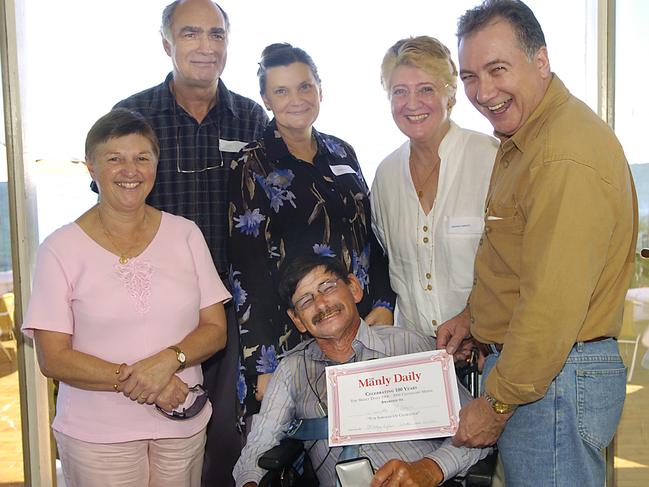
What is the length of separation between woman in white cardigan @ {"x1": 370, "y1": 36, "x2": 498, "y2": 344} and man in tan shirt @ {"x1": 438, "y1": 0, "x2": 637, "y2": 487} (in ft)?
1.46

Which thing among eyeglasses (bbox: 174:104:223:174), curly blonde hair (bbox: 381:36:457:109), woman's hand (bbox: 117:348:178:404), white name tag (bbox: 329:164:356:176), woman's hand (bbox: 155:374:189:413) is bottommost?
woman's hand (bbox: 155:374:189:413)

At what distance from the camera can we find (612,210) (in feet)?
4.84

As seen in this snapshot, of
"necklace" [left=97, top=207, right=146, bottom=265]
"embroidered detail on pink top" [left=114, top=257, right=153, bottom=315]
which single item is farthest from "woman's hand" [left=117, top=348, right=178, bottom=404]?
"necklace" [left=97, top=207, right=146, bottom=265]

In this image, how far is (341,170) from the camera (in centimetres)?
253

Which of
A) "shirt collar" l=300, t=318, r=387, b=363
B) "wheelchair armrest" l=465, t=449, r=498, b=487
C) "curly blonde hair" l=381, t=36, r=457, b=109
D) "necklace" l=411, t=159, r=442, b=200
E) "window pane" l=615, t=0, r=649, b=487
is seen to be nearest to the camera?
"wheelchair armrest" l=465, t=449, r=498, b=487

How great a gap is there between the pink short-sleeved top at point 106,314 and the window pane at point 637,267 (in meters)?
1.93

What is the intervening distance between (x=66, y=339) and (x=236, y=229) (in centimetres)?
67

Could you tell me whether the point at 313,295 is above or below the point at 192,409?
above

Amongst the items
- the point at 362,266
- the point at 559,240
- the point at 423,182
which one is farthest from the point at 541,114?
the point at 362,266

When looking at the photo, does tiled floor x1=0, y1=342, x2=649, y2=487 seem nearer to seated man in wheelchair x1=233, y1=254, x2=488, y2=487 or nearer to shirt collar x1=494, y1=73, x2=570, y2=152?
seated man in wheelchair x1=233, y1=254, x2=488, y2=487

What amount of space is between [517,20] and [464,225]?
79 centimetres

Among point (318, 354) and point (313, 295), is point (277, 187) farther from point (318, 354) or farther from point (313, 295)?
point (318, 354)

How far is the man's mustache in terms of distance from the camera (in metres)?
2.09

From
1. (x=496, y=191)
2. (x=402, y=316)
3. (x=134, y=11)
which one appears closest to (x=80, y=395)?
(x=402, y=316)
